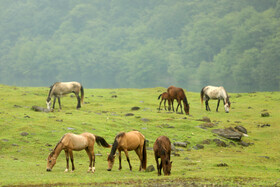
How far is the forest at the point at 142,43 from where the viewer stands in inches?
4461

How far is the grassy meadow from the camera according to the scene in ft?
52.4

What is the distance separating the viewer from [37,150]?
22.3m

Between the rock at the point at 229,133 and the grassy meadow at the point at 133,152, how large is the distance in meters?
0.57

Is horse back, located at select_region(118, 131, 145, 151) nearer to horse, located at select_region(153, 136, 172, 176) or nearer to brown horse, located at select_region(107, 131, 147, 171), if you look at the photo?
brown horse, located at select_region(107, 131, 147, 171)

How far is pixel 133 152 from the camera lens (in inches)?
973

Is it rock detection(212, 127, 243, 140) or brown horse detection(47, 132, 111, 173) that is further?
rock detection(212, 127, 243, 140)

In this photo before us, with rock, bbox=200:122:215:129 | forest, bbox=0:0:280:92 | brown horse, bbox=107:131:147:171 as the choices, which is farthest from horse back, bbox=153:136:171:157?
forest, bbox=0:0:280:92

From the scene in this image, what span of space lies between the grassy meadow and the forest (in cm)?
6810

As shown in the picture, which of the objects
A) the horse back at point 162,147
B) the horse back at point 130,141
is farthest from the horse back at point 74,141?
the horse back at point 162,147

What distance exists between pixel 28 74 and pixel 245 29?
3193 inches

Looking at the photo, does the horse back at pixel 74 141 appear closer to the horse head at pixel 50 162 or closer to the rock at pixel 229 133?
the horse head at pixel 50 162

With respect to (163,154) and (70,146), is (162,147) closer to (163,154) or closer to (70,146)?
(163,154)

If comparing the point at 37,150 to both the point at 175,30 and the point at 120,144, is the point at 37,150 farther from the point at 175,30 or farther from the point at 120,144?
the point at 175,30

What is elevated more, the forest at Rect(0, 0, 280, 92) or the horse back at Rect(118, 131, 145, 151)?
the forest at Rect(0, 0, 280, 92)
